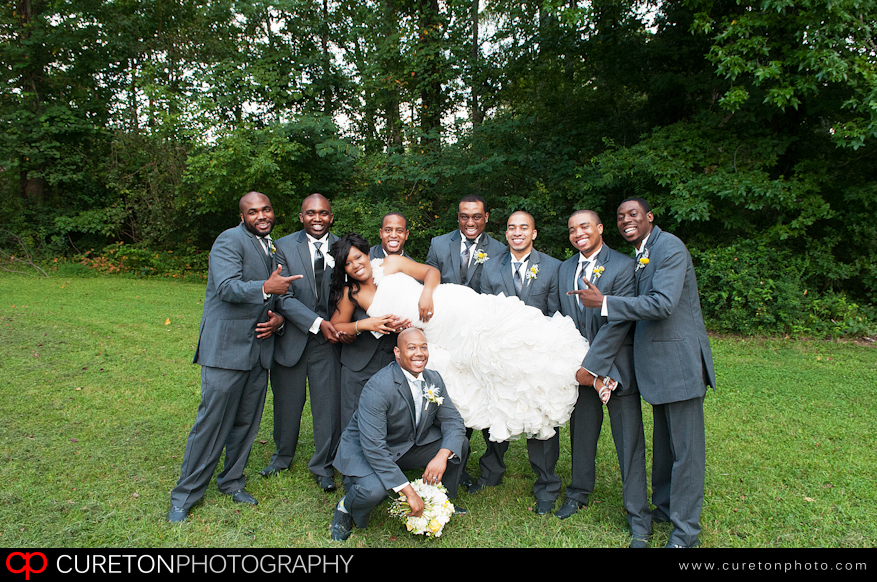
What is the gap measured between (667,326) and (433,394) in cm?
167

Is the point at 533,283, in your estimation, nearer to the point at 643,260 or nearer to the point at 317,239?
the point at 643,260

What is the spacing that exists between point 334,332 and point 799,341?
943 cm

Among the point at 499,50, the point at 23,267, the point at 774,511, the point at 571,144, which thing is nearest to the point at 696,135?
the point at 571,144

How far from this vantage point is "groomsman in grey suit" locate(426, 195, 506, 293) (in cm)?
508

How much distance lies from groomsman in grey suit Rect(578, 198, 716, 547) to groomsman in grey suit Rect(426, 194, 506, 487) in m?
1.39

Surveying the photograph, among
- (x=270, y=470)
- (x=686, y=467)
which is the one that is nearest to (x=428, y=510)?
(x=686, y=467)

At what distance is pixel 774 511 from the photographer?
439 centimetres

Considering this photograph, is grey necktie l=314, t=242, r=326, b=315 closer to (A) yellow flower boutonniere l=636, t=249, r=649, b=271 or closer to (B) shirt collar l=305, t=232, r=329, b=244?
(B) shirt collar l=305, t=232, r=329, b=244

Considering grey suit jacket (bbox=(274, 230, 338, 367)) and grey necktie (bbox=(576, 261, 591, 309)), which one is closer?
grey necktie (bbox=(576, 261, 591, 309))

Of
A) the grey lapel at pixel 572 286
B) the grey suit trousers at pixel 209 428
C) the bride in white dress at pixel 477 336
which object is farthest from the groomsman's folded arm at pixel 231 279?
the grey lapel at pixel 572 286

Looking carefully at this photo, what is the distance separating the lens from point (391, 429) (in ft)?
13.4

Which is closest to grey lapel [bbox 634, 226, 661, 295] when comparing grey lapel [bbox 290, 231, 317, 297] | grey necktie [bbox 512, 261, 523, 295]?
grey necktie [bbox 512, 261, 523, 295]

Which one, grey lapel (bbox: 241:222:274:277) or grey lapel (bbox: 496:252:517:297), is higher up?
grey lapel (bbox: 241:222:274:277)
